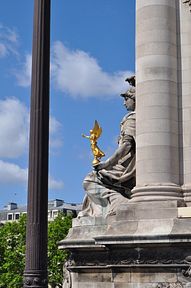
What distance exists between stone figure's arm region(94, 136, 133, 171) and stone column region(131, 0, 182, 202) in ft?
4.32

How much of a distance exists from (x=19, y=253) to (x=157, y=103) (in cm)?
5639

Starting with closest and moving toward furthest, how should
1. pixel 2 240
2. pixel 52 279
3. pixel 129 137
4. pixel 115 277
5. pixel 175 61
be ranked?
pixel 115 277
pixel 175 61
pixel 129 137
pixel 52 279
pixel 2 240

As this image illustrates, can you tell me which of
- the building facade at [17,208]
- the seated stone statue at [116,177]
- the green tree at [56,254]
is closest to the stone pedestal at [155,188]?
the seated stone statue at [116,177]

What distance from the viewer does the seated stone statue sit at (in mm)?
18891

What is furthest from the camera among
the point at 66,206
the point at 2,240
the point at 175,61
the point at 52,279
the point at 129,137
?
the point at 66,206

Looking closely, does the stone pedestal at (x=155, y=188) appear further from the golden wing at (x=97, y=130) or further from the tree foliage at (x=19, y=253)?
the tree foliage at (x=19, y=253)

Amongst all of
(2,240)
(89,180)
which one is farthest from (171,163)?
(2,240)

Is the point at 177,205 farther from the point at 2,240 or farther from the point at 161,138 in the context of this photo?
the point at 2,240

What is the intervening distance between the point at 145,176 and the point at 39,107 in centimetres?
392

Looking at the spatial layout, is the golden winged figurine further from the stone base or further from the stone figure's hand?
the stone base

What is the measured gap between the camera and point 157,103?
17.5 m

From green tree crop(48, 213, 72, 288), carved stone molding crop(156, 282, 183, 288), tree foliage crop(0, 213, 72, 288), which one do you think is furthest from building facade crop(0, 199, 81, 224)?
carved stone molding crop(156, 282, 183, 288)

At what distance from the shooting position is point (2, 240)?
7550 cm

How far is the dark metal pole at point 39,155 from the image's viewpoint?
13570mm
